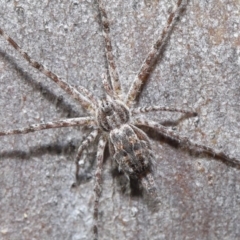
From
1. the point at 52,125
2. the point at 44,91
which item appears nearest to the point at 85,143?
the point at 52,125

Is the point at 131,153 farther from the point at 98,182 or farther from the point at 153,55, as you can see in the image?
the point at 153,55

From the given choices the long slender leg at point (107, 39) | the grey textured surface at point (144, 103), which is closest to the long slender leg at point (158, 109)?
the grey textured surface at point (144, 103)

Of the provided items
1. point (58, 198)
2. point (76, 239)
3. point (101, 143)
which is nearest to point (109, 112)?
point (101, 143)

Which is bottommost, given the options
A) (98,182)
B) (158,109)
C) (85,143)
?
(98,182)

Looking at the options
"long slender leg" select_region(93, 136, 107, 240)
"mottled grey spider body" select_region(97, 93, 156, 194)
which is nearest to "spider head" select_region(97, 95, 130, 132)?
"mottled grey spider body" select_region(97, 93, 156, 194)

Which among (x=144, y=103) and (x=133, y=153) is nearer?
(x=133, y=153)

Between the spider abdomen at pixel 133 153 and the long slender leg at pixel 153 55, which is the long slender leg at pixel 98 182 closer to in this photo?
the spider abdomen at pixel 133 153

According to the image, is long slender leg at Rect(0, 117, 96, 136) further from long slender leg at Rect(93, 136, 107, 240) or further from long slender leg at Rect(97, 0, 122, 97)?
long slender leg at Rect(97, 0, 122, 97)
